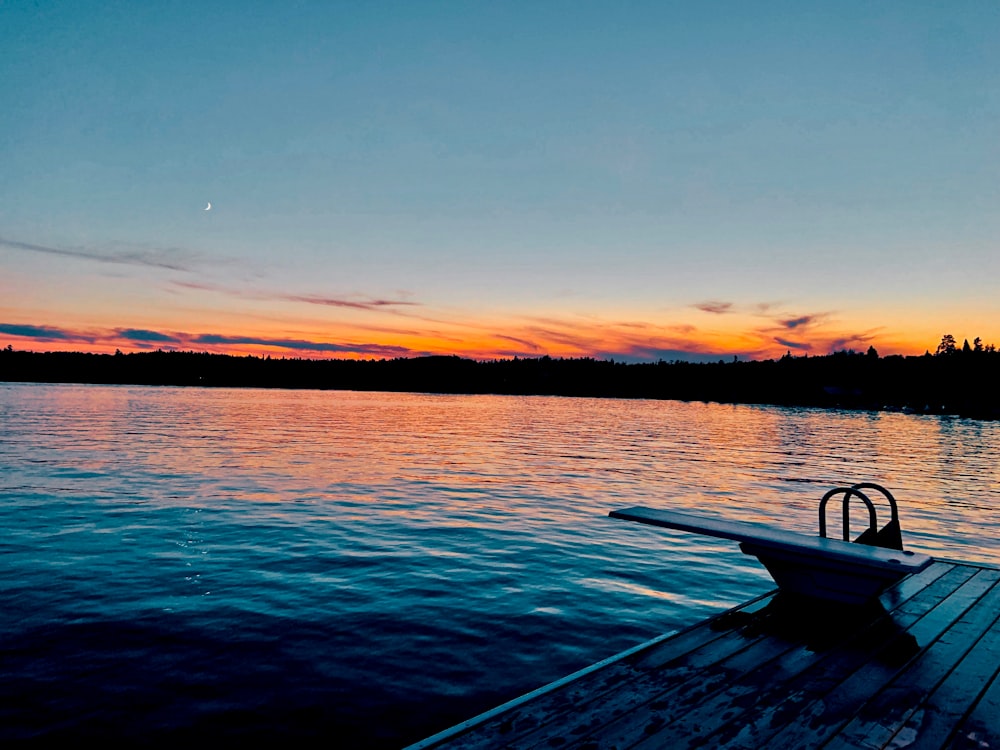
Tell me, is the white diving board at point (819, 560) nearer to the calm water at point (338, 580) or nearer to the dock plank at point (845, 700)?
the dock plank at point (845, 700)

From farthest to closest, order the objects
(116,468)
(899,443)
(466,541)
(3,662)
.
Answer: (899,443) → (116,468) → (466,541) → (3,662)

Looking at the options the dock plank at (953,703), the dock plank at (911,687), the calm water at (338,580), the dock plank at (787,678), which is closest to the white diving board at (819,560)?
the dock plank at (787,678)

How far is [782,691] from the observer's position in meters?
→ 5.75

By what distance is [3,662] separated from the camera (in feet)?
28.1

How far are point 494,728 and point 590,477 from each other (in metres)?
25.7

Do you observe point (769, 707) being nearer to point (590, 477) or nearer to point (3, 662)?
point (3, 662)

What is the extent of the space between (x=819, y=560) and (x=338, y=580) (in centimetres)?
908

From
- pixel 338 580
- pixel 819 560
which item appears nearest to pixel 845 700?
pixel 819 560

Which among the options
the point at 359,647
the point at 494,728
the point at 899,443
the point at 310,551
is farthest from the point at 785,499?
the point at 899,443

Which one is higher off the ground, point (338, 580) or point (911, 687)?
point (911, 687)

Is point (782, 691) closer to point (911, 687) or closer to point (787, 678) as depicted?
point (787, 678)

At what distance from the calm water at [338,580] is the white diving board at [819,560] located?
2.61 m

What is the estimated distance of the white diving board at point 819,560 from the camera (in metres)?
7.47

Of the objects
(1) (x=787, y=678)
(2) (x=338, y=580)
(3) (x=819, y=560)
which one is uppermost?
(3) (x=819, y=560)
